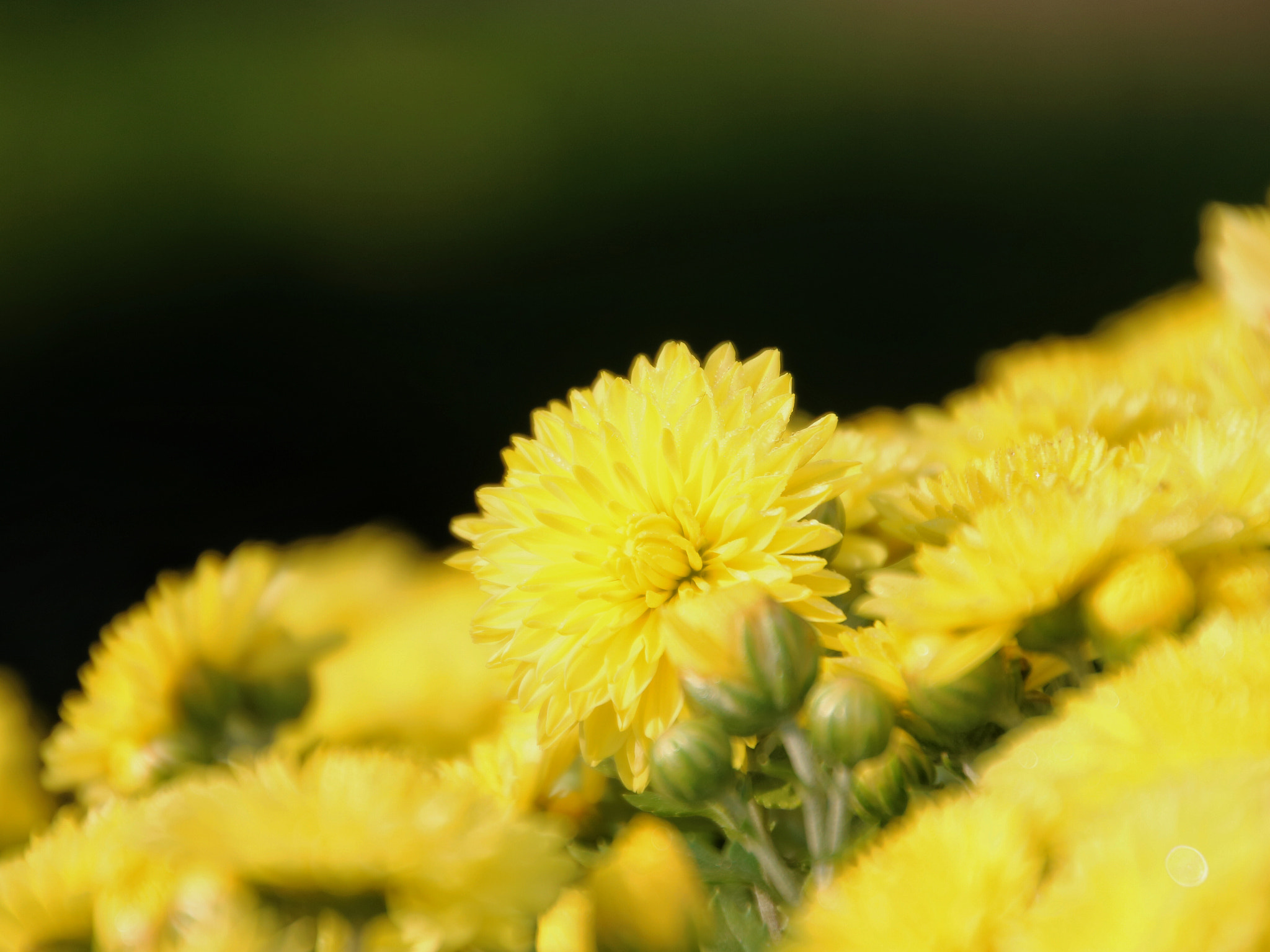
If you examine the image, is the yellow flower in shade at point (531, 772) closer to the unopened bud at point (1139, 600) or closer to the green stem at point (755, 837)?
the green stem at point (755, 837)

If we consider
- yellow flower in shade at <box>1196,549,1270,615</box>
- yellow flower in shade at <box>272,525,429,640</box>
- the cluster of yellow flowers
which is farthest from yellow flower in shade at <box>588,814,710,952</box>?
yellow flower in shade at <box>272,525,429,640</box>

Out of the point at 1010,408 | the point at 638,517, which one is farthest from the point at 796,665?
the point at 1010,408

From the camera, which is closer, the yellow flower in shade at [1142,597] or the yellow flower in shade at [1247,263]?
the yellow flower in shade at [1142,597]

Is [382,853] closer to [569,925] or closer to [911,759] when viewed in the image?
[569,925]

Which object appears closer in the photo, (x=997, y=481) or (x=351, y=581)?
(x=997, y=481)

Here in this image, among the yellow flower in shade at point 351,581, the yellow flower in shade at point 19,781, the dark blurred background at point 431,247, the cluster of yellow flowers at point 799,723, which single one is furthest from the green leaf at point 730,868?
the dark blurred background at point 431,247

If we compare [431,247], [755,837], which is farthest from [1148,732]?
[431,247]
